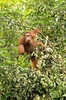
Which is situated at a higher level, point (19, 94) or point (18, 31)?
point (18, 31)

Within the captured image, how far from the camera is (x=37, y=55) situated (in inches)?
179

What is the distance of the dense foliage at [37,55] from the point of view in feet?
15.0

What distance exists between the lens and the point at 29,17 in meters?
6.29

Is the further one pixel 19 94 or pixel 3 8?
pixel 3 8

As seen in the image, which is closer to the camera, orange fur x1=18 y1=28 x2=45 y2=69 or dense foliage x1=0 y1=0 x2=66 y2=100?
dense foliage x1=0 y1=0 x2=66 y2=100

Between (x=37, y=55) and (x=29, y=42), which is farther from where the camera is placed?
(x=29, y=42)

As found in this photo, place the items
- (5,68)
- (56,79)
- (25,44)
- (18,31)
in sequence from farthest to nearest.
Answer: (25,44) → (18,31) → (5,68) → (56,79)

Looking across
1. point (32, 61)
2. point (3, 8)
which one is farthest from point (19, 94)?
point (3, 8)

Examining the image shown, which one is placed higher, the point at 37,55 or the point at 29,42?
the point at 37,55

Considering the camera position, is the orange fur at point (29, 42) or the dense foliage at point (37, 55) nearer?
the dense foliage at point (37, 55)

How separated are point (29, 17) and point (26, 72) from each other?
179cm

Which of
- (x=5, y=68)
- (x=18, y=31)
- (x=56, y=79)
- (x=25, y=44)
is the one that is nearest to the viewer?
(x=56, y=79)

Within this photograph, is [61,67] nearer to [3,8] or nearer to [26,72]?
[26,72]

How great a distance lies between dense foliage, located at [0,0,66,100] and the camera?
4570mm
